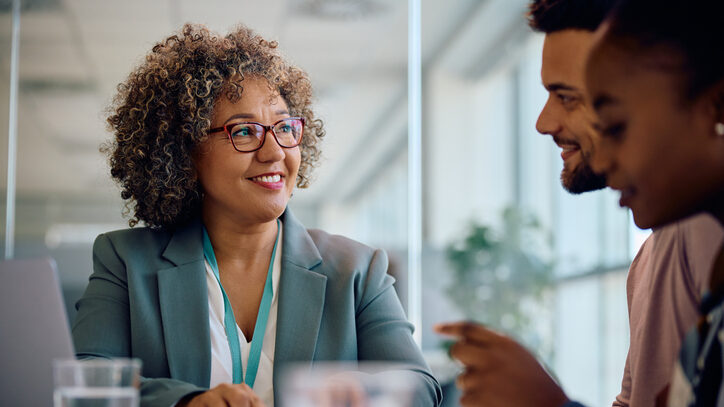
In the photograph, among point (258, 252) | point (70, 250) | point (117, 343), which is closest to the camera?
point (117, 343)

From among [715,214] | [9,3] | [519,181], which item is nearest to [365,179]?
[519,181]

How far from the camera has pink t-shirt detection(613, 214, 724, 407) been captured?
3.14ft

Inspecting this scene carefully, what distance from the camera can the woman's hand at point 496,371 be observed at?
0.89 meters

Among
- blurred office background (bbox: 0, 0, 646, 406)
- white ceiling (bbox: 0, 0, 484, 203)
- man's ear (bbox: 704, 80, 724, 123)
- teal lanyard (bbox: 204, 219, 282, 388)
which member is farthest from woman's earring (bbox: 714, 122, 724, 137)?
white ceiling (bbox: 0, 0, 484, 203)

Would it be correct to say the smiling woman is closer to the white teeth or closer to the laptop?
the white teeth

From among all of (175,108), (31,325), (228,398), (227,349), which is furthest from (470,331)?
(175,108)

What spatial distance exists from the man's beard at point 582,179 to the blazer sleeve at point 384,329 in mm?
472

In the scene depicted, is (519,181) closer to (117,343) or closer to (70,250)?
(70,250)

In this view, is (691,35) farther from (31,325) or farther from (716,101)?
(31,325)

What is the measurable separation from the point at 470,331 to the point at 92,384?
1.47 feet

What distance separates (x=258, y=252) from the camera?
69.8 inches

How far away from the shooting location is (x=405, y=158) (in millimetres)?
5426

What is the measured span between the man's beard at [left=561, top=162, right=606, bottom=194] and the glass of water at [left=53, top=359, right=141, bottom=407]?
84cm

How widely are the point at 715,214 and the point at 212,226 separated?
1.26 metres
